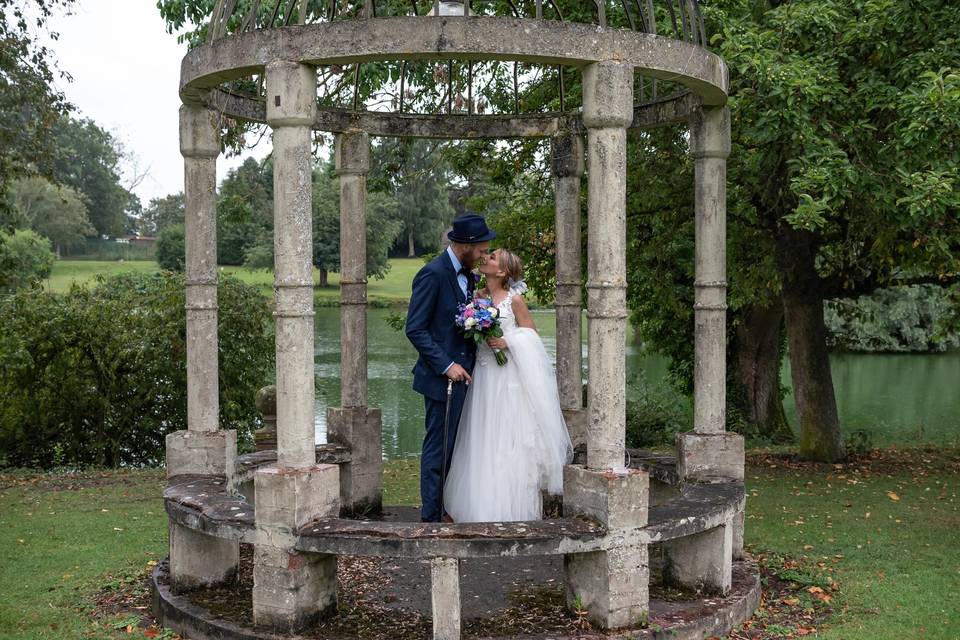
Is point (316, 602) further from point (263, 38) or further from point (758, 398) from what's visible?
point (758, 398)

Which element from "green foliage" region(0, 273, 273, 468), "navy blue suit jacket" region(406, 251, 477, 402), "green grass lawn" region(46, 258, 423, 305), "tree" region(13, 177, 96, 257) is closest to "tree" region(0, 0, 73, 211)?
"green foliage" region(0, 273, 273, 468)

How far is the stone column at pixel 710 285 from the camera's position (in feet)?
23.0

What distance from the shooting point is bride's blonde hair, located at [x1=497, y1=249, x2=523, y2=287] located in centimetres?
710

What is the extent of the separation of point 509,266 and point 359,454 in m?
2.34

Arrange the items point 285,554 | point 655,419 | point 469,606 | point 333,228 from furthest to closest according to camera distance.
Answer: point 333,228
point 655,419
point 469,606
point 285,554

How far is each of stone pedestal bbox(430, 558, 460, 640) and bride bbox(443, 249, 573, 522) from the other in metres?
1.58

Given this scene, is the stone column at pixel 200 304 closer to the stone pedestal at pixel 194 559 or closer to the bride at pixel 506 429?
the stone pedestal at pixel 194 559

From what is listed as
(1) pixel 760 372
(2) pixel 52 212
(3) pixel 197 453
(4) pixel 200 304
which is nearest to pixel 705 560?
(3) pixel 197 453

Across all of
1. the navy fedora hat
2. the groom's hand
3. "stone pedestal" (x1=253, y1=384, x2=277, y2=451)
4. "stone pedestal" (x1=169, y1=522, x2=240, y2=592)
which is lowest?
"stone pedestal" (x1=169, y1=522, x2=240, y2=592)

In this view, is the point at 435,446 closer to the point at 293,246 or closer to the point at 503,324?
the point at 503,324

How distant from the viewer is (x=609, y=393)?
5703mm

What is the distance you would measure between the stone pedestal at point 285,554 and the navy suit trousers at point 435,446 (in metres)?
1.40

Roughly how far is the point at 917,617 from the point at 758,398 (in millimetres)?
10982

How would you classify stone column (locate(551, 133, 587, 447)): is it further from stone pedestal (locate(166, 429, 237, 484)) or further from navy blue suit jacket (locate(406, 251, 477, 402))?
stone pedestal (locate(166, 429, 237, 484))
